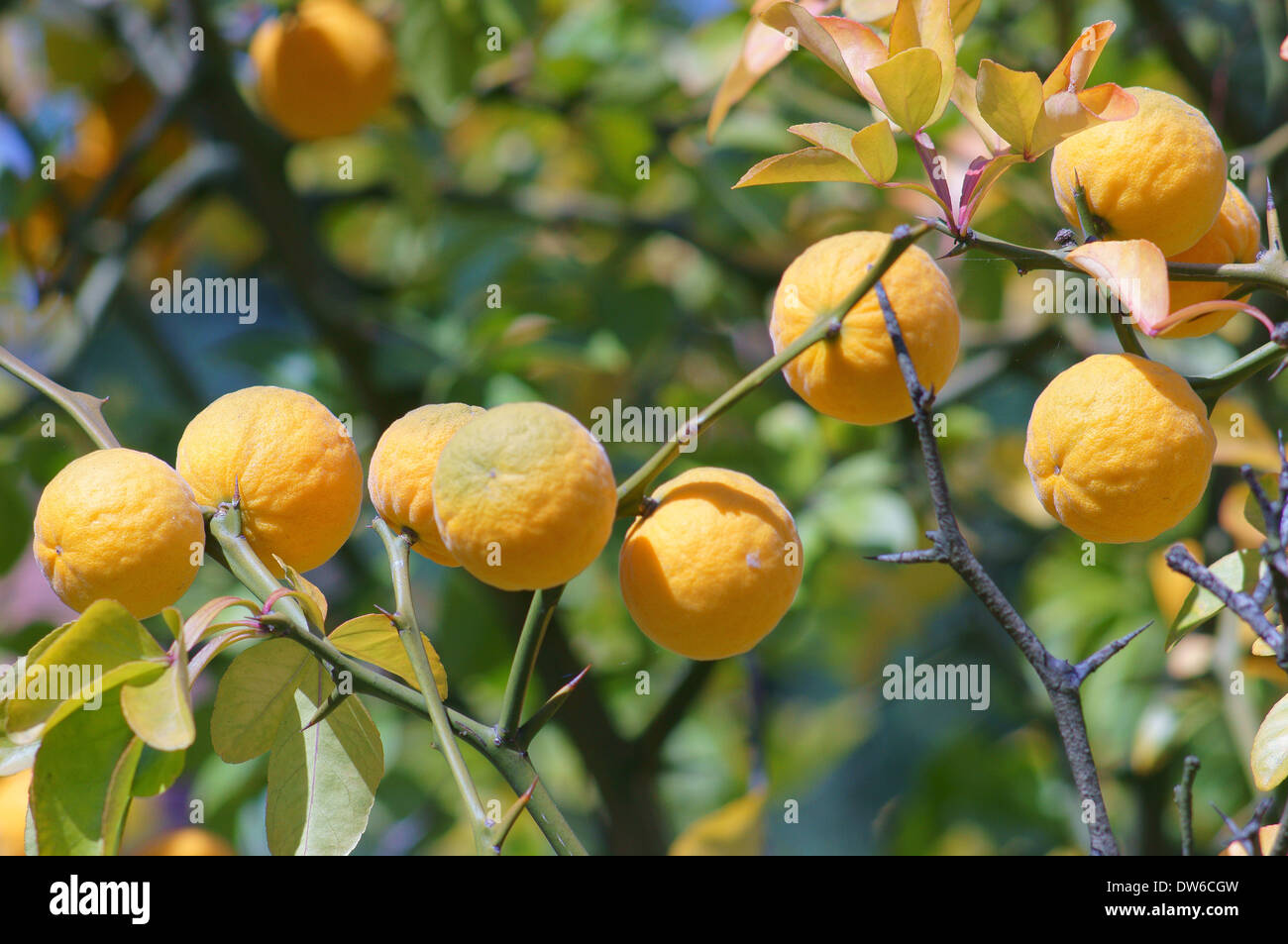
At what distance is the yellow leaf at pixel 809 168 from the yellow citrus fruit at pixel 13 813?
26.1 inches

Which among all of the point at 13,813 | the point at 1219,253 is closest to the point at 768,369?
the point at 1219,253

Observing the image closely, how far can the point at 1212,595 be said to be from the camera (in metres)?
0.58

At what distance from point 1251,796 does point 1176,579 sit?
320mm

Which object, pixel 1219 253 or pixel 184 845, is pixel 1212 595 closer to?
pixel 1219 253

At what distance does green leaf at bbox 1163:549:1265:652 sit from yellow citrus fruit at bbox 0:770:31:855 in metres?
0.76

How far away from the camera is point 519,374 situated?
1.31m

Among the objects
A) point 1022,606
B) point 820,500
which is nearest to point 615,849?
point 820,500

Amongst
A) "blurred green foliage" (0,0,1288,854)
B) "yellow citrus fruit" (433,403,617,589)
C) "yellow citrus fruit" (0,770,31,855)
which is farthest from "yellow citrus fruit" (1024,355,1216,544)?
"yellow citrus fruit" (0,770,31,855)

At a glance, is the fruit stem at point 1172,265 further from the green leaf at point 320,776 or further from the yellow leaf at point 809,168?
the green leaf at point 320,776

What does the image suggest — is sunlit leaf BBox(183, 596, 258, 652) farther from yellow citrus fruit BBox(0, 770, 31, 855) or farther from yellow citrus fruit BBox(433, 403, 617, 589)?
yellow citrus fruit BBox(0, 770, 31, 855)

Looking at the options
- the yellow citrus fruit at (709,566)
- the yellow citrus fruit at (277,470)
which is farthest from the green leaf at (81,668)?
the yellow citrus fruit at (709,566)

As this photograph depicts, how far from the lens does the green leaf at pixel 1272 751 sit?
562 millimetres

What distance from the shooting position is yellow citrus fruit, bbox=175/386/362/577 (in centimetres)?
59

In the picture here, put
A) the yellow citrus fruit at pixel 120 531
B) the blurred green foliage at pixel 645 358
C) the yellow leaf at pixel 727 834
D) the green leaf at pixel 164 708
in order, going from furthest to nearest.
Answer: the blurred green foliage at pixel 645 358 → the yellow leaf at pixel 727 834 → the yellow citrus fruit at pixel 120 531 → the green leaf at pixel 164 708
